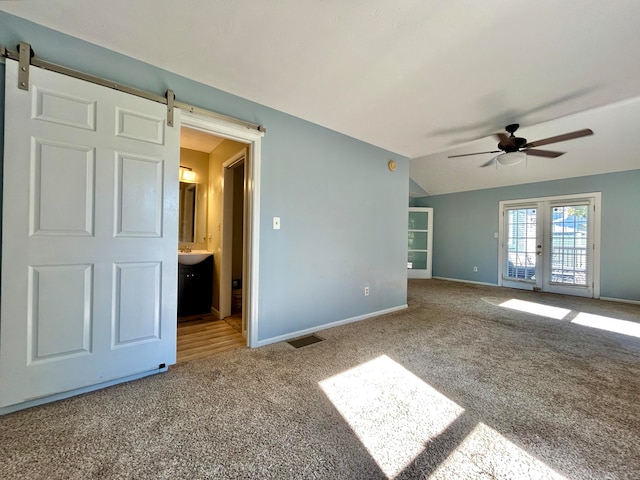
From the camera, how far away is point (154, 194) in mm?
1984

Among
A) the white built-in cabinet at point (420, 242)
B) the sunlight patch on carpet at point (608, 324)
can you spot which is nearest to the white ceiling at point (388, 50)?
the sunlight patch on carpet at point (608, 324)

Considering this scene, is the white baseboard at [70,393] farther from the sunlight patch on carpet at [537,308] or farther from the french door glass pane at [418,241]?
the french door glass pane at [418,241]

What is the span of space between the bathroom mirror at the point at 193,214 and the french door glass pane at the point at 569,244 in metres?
6.99

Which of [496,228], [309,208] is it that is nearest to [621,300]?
[496,228]

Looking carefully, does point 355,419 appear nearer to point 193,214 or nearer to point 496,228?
point 193,214

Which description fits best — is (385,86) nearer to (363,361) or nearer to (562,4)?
(562,4)

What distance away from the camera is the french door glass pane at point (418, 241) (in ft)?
25.0

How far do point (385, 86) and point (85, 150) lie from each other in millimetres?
2317

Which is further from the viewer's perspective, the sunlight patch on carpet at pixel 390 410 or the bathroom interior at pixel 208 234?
the bathroom interior at pixel 208 234

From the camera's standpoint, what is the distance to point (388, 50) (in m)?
1.83

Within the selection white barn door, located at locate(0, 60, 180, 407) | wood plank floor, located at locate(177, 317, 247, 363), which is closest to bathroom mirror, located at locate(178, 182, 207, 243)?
wood plank floor, located at locate(177, 317, 247, 363)

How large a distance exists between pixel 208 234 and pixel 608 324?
18.9 feet

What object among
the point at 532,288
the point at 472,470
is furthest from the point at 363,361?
the point at 532,288

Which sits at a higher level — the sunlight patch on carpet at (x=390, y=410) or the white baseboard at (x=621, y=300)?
the white baseboard at (x=621, y=300)
